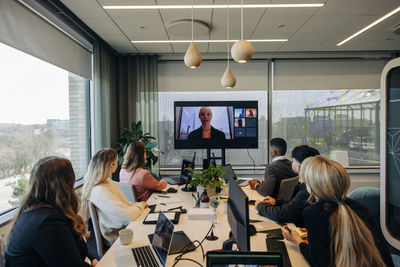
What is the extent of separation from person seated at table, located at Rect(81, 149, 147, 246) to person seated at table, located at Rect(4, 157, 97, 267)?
0.51 metres

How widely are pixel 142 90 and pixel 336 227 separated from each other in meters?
4.14

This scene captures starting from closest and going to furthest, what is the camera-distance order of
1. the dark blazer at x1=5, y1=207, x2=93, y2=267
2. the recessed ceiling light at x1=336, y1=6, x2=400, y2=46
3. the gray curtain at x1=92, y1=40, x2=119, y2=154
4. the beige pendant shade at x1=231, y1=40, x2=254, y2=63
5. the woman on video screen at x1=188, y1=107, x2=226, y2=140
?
the dark blazer at x1=5, y1=207, x2=93, y2=267
the beige pendant shade at x1=231, y1=40, x2=254, y2=63
the recessed ceiling light at x1=336, y1=6, x2=400, y2=46
the gray curtain at x1=92, y1=40, x2=119, y2=154
the woman on video screen at x1=188, y1=107, x2=226, y2=140

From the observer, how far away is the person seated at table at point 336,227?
105cm

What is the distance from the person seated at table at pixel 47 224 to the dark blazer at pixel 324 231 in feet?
3.71

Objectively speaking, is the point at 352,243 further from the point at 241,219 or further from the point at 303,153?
the point at 303,153

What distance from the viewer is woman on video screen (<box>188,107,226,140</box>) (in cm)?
445

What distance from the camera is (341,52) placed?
15.8 feet

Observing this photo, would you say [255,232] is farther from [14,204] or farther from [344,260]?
[14,204]

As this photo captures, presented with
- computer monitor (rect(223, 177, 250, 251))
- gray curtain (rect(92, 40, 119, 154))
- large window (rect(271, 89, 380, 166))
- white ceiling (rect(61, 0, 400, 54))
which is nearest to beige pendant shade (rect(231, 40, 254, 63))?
white ceiling (rect(61, 0, 400, 54))

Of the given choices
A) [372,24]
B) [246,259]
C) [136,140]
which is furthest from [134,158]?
[372,24]

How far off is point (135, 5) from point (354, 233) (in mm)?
2893

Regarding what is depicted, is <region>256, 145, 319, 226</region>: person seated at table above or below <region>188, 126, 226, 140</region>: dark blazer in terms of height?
below

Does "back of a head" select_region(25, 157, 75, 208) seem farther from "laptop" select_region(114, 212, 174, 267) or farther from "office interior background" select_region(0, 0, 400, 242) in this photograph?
"office interior background" select_region(0, 0, 400, 242)

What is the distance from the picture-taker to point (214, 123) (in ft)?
14.6
